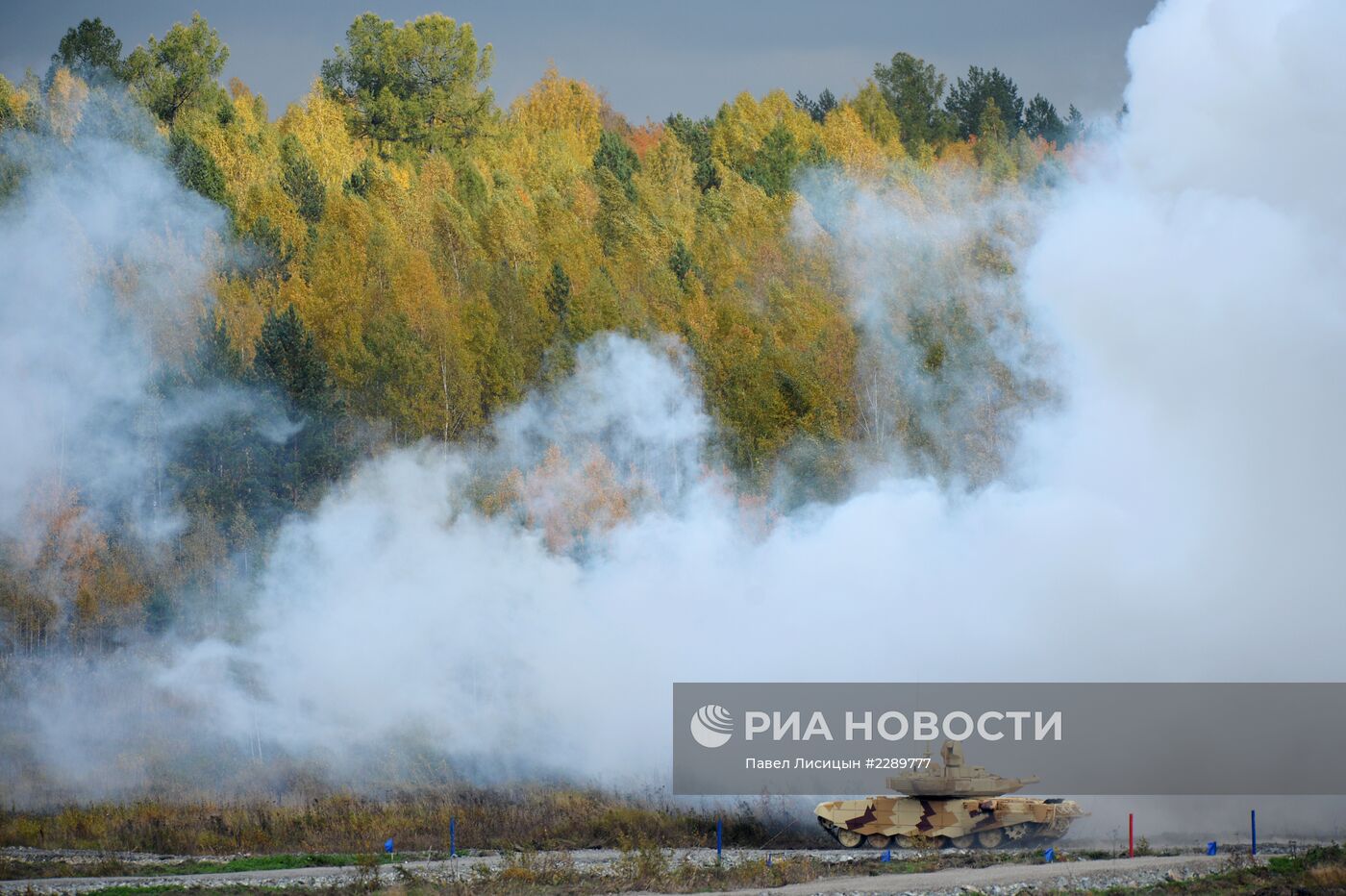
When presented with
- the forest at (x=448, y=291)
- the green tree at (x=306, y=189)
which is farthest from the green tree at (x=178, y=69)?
the green tree at (x=306, y=189)

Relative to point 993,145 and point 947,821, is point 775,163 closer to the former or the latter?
point 993,145

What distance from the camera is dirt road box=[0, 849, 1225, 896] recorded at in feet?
93.9

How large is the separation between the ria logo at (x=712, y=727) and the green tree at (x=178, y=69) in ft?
145

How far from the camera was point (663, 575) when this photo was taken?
127ft

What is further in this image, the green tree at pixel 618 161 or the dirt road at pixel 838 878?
the green tree at pixel 618 161

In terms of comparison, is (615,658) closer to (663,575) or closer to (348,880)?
(663,575)

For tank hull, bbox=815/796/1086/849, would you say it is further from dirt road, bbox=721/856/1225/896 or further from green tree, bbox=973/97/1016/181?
green tree, bbox=973/97/1016/181

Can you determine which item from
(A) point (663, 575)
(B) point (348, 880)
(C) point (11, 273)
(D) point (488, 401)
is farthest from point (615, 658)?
(C) point (11, 273)

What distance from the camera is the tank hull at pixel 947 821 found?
31859 millimetres

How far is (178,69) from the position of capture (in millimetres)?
73000

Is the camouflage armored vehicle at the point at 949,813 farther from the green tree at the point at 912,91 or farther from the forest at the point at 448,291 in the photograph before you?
the green tree at the point at 912,91

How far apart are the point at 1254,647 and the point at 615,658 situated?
12134 mm

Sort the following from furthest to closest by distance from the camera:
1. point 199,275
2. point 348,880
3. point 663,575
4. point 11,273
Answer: point 199,275 < point 11,273 < point 663,575 < point 348,880

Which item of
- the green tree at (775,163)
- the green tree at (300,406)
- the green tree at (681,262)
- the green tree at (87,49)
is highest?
the green tree at (87,49)
